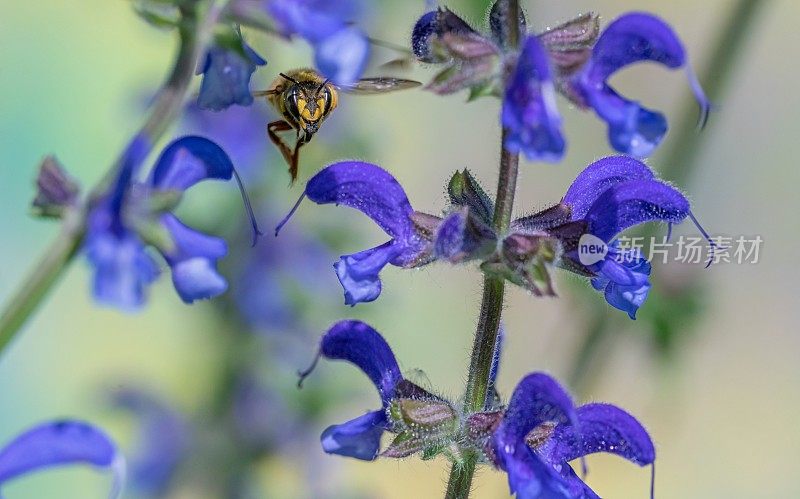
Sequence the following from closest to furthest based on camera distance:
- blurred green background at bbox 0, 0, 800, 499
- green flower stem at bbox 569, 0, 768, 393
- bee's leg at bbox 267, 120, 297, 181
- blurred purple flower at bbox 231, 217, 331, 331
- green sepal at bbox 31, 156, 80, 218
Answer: green sepal at bbox 31, 156, 80, 218
bee's leg at bbox 267, 120, 297, 181
green flower stem at bbox 569, 0, 768, 393
blurred purple flower at bbox 231, 217, 331, 331
blurred green background at bbox 0, 0, 800, 499

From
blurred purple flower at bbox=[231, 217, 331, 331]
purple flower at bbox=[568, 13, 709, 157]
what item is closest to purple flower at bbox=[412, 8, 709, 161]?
purple flower at bbox=[568, 13, 709, 157]

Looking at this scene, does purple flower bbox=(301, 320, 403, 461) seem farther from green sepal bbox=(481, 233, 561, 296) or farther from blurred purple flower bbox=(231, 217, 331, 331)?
blurred purple flower bbox=(231, 217, 331, 331)

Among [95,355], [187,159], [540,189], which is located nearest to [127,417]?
[95,355]

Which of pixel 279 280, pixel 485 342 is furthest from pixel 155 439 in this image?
pixel 485 342

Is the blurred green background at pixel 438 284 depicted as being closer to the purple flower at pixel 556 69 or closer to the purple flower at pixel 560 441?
the purple flower at pixel 560 441

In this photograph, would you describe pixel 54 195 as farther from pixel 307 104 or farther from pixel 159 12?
pixel 307 104

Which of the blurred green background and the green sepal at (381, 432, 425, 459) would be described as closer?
the green sepal at (381, 432, 425, 459)
